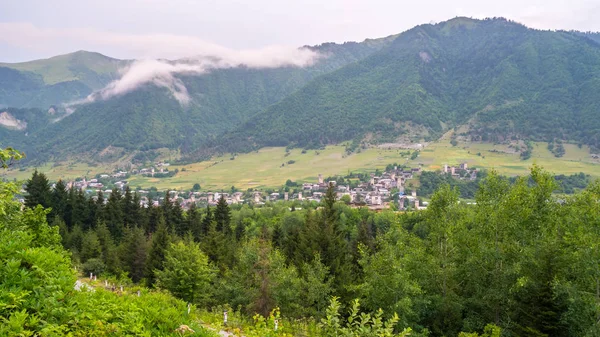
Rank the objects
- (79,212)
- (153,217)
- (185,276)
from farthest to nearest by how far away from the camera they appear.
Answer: (153,217), (79,212), (185,276)

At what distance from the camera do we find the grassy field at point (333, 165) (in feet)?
477

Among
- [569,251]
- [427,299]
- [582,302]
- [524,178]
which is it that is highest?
[524,178]

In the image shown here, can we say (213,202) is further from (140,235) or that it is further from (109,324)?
(109,324)

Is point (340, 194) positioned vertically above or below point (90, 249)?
below

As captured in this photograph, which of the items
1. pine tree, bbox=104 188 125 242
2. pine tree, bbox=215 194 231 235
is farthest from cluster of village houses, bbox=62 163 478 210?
pine tree, bbox=104 188 125 242

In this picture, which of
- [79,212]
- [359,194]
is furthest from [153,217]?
[359,194]

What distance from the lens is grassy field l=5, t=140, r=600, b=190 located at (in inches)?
5719

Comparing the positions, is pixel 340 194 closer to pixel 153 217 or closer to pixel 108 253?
pixel 153 217

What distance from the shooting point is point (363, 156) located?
589 ft

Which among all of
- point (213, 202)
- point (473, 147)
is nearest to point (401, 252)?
point (213, 202)

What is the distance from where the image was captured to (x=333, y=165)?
172500 millimetres

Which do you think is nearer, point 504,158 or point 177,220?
point 177,220

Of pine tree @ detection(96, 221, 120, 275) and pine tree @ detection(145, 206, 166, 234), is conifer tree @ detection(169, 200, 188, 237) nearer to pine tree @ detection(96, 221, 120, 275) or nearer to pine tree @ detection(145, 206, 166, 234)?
pine tree @ detection(145, 206, 166, 234)

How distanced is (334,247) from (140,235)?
62.8 feet
